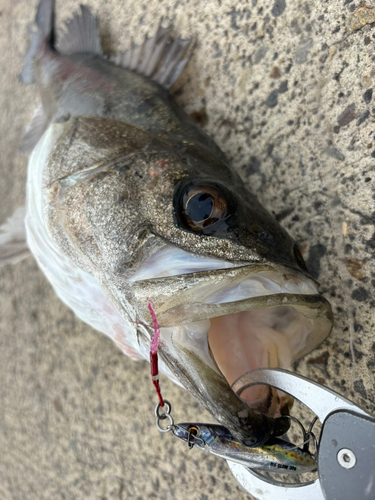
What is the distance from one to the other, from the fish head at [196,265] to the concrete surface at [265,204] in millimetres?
264

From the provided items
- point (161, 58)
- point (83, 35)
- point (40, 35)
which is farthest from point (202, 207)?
point (40, 35)

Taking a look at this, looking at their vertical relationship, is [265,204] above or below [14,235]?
above

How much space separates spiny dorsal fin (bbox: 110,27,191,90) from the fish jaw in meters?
1.15

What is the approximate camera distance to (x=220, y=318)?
1072 millimetres

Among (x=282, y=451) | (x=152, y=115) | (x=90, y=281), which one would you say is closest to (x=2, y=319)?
(x=90, y=281)

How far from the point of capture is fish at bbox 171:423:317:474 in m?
0.92

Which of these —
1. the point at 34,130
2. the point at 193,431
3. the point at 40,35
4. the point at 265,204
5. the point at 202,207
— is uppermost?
the point at 40,35

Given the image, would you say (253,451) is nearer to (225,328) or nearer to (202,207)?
(225,328)

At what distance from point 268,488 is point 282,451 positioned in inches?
5.6

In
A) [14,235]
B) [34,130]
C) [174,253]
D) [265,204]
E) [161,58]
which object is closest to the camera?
[174,253]

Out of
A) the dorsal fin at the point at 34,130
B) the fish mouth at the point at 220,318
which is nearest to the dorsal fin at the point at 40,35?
the dorsal fin at the point at 34,130

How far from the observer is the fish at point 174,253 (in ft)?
3.02

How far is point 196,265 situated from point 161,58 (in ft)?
4.04

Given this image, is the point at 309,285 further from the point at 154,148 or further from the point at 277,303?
the point at 154,148
